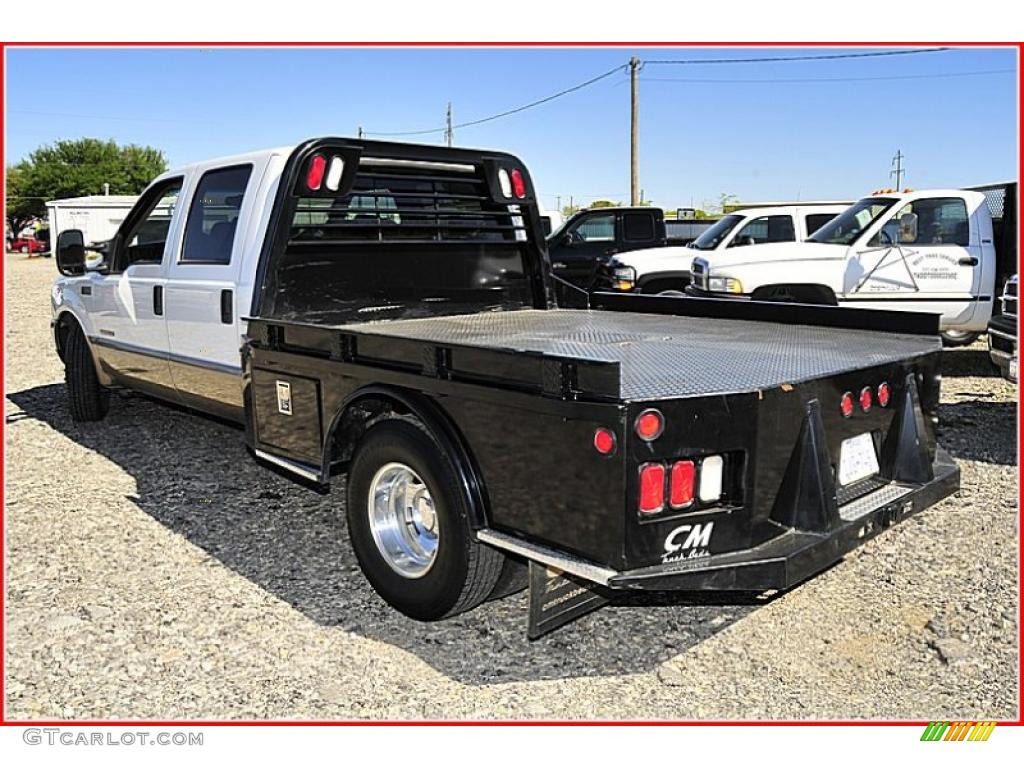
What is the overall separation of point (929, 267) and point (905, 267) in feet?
0.80

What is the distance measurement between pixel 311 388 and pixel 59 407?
17.3 feet

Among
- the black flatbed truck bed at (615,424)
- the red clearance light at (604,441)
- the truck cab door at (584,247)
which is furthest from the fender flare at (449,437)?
the truck cab door at (584,247)

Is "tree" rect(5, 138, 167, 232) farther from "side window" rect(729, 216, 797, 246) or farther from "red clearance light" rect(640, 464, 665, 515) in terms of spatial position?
"red clearance light" rect(640, 464, 665, 515)

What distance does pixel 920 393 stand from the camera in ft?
13.6

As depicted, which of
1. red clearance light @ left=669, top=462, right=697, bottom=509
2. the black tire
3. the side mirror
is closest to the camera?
→ red clearance light @ left=669, top=462, right=697, bottom=509

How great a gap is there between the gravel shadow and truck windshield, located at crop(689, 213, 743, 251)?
7.85 metres

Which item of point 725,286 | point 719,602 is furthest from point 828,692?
point 725,286

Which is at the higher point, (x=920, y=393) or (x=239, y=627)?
(x=920, y=393)

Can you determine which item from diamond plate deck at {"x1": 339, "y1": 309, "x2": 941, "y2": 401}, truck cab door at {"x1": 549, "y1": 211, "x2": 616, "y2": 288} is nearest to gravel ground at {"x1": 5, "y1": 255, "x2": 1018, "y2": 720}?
diamond plate deck at {"x1": 339, "y1": 309, "x2": 941, "y2": 401}

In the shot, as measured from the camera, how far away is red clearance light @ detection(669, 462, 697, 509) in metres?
3.10

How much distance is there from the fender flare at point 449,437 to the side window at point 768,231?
9725 mm

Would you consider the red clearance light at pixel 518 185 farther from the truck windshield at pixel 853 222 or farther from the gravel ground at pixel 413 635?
the truck windshield at pixel 853 222

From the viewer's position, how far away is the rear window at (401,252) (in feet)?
17.0

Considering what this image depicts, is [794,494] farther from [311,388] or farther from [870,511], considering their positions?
[311,388]
